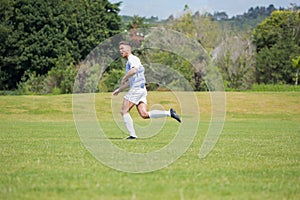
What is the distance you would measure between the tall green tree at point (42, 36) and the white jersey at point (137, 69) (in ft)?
177

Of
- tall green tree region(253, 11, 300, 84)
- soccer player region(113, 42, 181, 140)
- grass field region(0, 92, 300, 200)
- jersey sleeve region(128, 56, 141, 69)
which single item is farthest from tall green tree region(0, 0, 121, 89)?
grass field region(0, 92, 300, 200)

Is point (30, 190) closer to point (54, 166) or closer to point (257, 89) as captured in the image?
point (54, 166)

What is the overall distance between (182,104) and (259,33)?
44.4 metres

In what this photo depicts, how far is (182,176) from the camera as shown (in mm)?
8977

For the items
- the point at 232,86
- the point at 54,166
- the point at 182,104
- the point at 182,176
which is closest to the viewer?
the point at 182,176

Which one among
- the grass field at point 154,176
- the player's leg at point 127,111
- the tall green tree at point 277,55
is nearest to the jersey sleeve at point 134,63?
the player's leg at point 127,111

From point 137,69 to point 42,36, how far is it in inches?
2389

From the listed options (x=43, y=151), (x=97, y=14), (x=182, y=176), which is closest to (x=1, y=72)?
(x=97, y=14)

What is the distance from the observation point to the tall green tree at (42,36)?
74250 millimetres

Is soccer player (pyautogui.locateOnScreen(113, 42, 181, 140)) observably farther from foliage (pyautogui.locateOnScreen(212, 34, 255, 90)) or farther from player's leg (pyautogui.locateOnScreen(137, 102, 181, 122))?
foliage (pyautogui.locateOnScreen(212, 34, 255, 90))

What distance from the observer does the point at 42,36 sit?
248 ft

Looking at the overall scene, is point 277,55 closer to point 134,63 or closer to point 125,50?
point 125,50

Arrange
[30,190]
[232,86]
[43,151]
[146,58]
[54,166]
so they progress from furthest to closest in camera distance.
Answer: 1. [232,86]
2. [146,58]
3. [43,151]
4. [54,166]
5. [30,190]

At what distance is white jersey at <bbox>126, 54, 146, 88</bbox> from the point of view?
16.8 metres
